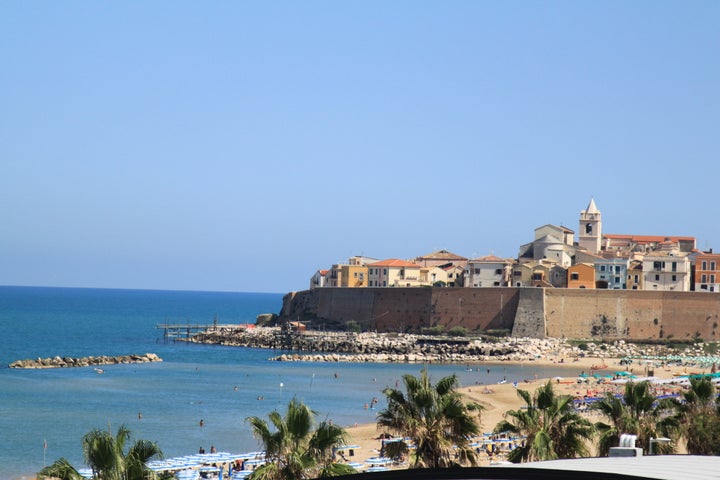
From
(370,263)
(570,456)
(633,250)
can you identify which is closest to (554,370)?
(633,250)

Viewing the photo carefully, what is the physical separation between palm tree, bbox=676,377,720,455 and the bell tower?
209ft

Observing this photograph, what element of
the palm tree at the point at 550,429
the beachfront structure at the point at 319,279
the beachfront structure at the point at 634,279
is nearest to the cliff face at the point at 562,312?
the beachfront structure at the point at 634,279

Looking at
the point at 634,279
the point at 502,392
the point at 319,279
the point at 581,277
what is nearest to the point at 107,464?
the point at 502,392

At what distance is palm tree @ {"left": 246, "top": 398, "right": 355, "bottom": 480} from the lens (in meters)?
14.5

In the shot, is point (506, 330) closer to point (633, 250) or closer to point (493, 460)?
point (633, 250)

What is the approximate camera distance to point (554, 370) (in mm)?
60062

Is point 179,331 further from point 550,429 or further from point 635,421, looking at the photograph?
point 550,429

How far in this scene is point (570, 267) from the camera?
74.3 metres

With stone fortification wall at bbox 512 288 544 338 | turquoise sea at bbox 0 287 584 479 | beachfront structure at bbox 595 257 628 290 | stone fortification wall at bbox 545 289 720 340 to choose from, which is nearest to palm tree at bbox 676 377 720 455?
turquoise sea at bbox 0 287 584 479

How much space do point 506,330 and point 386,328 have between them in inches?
391

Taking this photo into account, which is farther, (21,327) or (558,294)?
(21,327)

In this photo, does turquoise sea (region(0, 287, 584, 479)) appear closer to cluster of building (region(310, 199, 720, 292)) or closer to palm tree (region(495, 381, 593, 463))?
cluster of building (region(310, 199, 720, 292))

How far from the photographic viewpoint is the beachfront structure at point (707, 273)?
2879 inches

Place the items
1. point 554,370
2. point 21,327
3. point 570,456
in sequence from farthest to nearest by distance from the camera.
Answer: point 21,327 → point 554,370 → point 570,456
